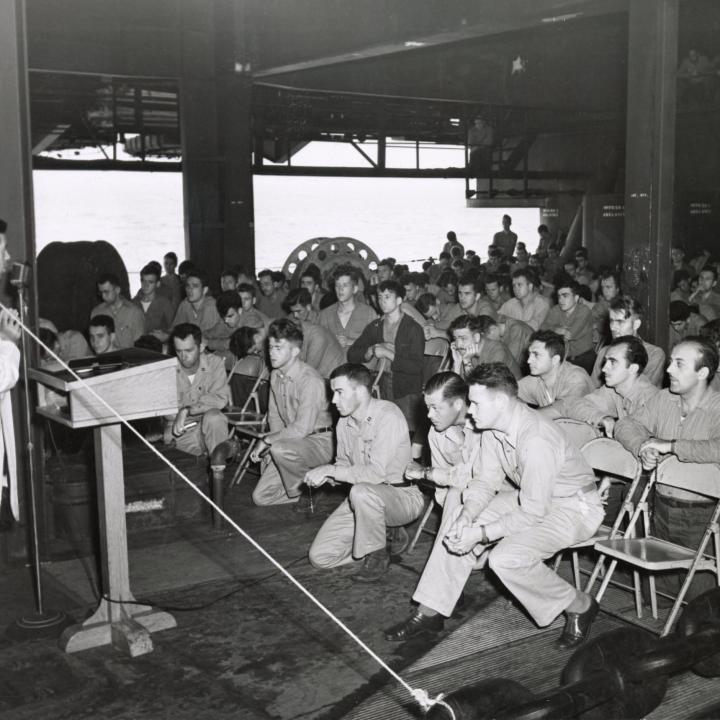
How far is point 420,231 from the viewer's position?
32938 millimetres

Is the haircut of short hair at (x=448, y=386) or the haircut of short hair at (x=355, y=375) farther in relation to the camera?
the haircut of short hair at (x=355, y=375)

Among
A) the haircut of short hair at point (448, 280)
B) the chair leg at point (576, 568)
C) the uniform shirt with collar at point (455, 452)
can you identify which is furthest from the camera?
the haircut of short hair at point (448, 280)

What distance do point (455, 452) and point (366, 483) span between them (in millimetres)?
602

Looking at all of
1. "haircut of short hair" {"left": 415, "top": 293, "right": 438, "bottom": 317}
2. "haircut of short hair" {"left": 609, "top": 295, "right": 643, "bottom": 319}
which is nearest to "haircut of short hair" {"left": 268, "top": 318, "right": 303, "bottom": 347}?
"haircut of short hair" {"left": 609, "top": 295, "right": 643, "bottom": 319}

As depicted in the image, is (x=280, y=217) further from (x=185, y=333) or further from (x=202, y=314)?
(x=185, y=333)

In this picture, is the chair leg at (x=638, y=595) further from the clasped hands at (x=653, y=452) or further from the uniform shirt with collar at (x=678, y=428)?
the clasped hands at (x=653, y=452)

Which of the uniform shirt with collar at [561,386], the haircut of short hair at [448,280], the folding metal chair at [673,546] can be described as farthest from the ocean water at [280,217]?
the folding metal chair at [673,546]

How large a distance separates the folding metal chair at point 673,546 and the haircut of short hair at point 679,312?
5.34 meters

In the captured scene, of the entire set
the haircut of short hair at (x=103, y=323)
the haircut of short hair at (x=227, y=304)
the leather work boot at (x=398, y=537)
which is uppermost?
the haircut of short hair at (x=227, y=304)

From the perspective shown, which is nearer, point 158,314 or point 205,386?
point 205,386

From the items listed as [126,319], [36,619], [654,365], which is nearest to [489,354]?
[654,365]

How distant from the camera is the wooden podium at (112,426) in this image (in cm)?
478

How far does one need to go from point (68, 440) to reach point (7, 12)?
3180mm

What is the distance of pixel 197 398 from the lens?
804 centimetres
